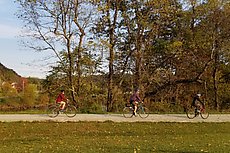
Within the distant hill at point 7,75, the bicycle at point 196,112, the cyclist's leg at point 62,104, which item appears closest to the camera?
the cyclist's leg at point 62,104

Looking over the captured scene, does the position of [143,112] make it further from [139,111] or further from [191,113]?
[191,113]

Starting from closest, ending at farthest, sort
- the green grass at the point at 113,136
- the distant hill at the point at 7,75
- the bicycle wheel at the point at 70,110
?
the green grass at the point at 113,136 < the bicycle wheel at the point at 70,110 < the distant hill at the point at 7,75

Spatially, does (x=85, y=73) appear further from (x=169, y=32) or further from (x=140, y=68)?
(x=169, y=32)

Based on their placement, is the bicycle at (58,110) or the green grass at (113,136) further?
the bicycle at (58,110)

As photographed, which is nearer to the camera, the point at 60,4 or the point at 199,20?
the point at 60,4

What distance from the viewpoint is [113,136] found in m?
19.8

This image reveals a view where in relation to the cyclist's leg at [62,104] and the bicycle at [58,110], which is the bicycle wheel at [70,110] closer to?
the bicycle at [58,110]

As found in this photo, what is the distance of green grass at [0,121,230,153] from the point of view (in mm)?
14938

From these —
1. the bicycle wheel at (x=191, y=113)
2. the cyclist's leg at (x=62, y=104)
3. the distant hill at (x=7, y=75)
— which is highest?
the distant hill at (x=7, y=75)

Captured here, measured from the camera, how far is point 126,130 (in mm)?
21922

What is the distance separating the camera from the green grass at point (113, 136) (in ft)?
49.0

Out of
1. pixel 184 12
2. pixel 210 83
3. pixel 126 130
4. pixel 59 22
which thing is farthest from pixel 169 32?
pixel 126 130

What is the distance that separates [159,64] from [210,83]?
614 cm

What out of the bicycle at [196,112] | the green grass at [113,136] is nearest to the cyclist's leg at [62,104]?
the green grass at [113,136]
